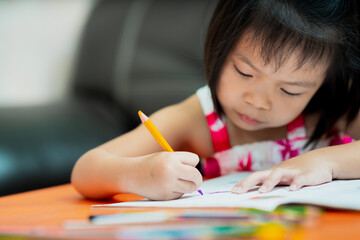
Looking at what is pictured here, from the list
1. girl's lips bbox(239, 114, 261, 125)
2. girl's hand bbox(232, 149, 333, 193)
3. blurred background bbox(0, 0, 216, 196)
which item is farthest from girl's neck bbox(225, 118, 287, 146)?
blurred background bbox(0, 0, 216, 196)

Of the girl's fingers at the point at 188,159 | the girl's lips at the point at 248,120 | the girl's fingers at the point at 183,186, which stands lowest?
the girl's fingers at the point at 183,186

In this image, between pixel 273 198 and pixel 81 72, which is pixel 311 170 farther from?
pixel 81 72

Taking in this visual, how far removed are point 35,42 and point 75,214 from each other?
4.50 ft

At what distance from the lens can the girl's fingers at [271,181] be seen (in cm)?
64

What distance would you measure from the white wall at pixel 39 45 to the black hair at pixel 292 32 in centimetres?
111

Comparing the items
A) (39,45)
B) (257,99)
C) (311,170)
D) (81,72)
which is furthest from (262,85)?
(39,45)

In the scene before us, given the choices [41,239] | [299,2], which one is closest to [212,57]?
[299,2]

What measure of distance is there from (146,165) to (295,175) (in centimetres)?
20

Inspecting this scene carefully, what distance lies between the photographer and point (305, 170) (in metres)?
0.69

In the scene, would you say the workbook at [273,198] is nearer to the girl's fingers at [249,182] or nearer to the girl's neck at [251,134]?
the girl's fingers at [249,182]

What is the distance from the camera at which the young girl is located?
680mm

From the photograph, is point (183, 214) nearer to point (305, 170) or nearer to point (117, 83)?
point (305, 170)

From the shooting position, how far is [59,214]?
64cm

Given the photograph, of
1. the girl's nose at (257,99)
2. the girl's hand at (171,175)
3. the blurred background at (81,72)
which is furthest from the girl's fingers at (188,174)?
the blurred background at (81,72)
